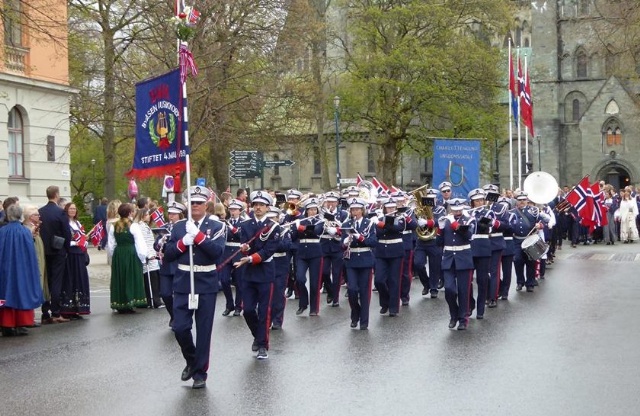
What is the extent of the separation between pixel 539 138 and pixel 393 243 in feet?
219

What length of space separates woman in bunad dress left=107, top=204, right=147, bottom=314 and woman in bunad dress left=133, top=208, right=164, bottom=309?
14cm

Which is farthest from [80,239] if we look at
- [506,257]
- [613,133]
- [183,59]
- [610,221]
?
[613,133]

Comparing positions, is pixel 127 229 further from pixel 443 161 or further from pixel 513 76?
pixel 513 76

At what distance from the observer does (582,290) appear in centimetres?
2023

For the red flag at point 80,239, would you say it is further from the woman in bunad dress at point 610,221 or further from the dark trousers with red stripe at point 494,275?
the woman in bunad dress at point 610,221

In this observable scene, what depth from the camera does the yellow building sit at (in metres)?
29.5

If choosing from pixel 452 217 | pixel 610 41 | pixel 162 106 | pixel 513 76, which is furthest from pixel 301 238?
pixel 610 41

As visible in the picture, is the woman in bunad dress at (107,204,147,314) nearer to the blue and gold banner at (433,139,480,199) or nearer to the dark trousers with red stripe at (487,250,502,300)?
the dark trousers with red stripe at (487,250,502,300)

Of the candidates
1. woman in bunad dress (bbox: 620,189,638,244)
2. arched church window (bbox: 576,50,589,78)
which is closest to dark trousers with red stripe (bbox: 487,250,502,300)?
woman in bunad dress (bbox: 620,189,638,244)

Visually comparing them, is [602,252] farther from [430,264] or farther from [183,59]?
[183,59]

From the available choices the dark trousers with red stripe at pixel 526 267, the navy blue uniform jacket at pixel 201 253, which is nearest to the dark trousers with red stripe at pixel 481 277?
the dark trousers with red stripe at pixel 526 267

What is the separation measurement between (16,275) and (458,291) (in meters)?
6.51

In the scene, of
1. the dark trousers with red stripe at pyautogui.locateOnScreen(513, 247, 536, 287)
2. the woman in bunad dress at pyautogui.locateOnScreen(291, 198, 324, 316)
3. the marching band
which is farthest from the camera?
the dark trousers with red stripe at pyautogui.locateOnScreen(513, 247, 536, 287)

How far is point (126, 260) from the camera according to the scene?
1759cm
